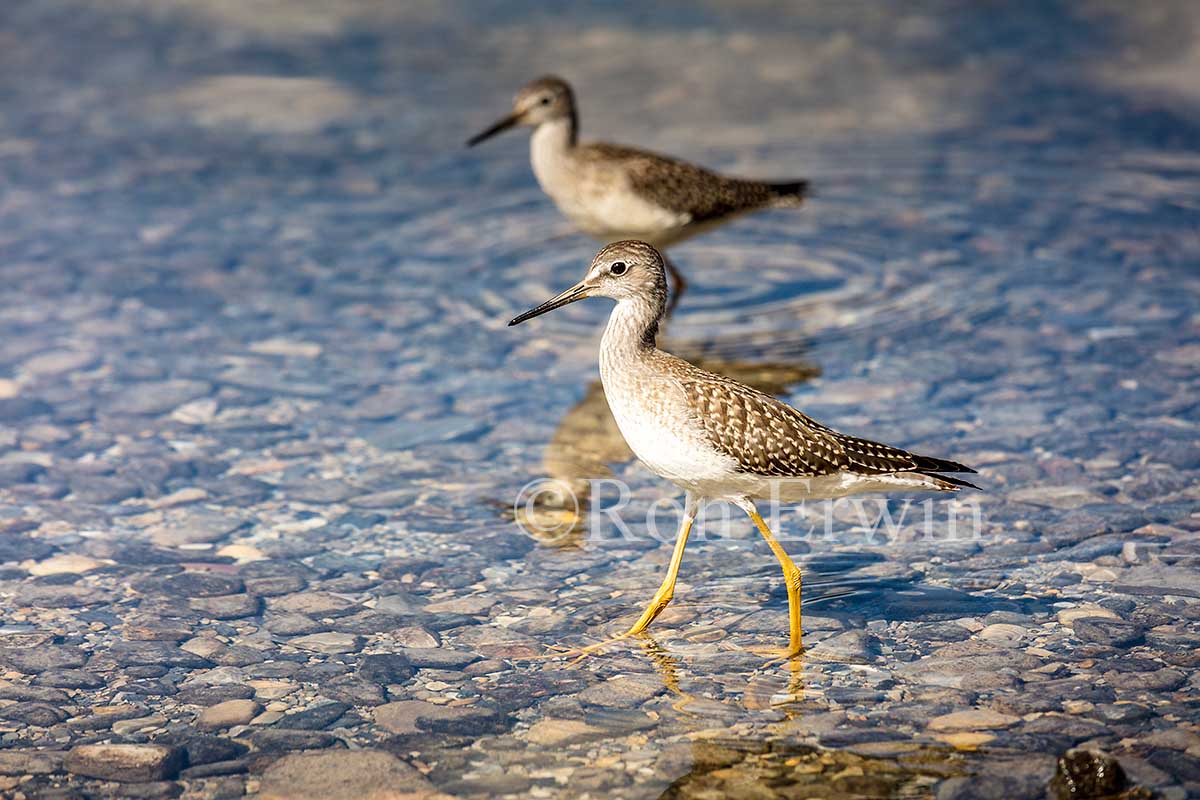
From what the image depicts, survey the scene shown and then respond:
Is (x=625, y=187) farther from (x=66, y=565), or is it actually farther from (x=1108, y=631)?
(x=1108, y=631)

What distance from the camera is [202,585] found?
7.55 m

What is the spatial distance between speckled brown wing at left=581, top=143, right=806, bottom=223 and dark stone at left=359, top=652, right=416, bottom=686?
486 cm

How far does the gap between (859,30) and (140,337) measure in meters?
9.03

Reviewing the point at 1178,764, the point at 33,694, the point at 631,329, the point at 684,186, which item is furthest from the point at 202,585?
the point at 684,186

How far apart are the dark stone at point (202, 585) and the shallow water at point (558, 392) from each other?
3cm

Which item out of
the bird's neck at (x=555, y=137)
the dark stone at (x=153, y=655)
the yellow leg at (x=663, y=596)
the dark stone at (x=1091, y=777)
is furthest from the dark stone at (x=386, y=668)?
the bird's neck at (x=555, y=137)

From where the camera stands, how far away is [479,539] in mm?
8070

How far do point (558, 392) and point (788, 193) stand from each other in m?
2.87

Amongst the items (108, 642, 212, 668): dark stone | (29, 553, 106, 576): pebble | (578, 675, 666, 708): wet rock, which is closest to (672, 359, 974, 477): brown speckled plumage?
(578, 675, 666, 708): wet rock

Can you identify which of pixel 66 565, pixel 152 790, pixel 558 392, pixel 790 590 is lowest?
pixel 152 790

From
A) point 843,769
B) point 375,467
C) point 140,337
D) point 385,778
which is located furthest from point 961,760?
point 140,337

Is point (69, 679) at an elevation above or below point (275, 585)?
below

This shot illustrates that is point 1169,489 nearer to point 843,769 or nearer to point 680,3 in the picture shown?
point 843,769

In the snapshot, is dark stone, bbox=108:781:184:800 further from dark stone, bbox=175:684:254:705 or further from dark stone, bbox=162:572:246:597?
dark stone, bbox=162:572:246:597
